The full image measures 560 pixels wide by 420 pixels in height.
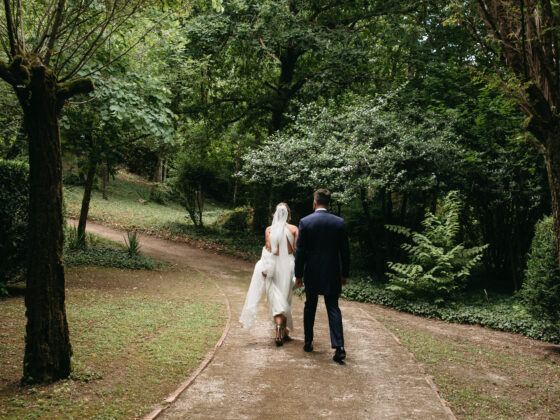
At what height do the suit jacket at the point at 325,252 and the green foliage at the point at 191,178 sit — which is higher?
the green foliage at the point at 191,178

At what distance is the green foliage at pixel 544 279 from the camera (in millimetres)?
7574

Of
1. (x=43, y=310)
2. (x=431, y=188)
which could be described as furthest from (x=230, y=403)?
(x=431, y=188)

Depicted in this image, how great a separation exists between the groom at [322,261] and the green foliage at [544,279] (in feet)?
15.0

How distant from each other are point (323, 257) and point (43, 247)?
3.48 meters

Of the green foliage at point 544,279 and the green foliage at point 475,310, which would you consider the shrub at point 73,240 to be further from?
the green foliage at point 544,279

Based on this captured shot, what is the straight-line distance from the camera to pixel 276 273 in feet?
A: 21.8

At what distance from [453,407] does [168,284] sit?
7841mm

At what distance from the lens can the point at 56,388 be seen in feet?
13.5

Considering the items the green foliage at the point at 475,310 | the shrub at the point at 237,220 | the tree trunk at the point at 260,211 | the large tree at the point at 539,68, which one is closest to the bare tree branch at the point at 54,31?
the large tree at the point at 539,68

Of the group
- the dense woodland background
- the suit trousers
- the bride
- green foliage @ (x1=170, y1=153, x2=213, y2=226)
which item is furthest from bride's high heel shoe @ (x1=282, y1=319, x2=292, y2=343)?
green foliage @ (x1=170, y1=153, x2=213, y2=226)

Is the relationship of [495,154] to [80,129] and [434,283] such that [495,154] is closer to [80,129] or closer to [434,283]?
[434,283]


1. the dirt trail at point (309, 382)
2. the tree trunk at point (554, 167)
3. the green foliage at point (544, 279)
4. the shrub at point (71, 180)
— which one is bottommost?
the dirt trail at point (309, 382)

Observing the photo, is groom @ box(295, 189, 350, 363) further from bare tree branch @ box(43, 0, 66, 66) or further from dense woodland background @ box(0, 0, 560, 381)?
bare tree branch @ box(43, 0, 66, 66)

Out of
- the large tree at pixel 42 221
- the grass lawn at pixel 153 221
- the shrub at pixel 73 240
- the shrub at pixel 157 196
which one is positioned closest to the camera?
the large tree at pixel 42 221
